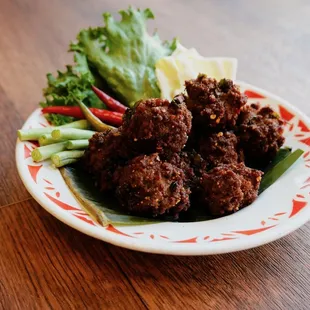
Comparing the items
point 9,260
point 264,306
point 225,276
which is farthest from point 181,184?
point 9,260

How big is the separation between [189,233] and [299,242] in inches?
19.5

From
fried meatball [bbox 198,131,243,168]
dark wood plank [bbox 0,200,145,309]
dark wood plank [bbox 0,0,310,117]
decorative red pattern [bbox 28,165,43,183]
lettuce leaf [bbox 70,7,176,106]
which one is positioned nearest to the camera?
dark wood plank [bbox 0,200,145,309]

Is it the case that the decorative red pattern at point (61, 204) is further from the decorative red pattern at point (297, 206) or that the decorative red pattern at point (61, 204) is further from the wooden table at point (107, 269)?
the decorative red pattern at point (297, 206)

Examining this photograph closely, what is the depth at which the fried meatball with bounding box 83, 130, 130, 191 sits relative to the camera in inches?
78.3

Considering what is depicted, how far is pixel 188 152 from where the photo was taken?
2.05 m

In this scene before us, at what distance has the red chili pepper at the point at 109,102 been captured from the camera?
264cm

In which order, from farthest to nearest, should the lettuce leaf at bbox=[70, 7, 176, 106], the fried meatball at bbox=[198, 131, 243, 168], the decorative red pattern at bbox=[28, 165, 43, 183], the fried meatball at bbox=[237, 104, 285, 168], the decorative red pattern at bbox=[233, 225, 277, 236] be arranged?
the lettuce leaf at bbox=[70, 7, 176, 106] < the fried meatball at bbox=[237, 104, 285, 168] < the fried meatball at bbox=[198, 131, 243, 168] < the decorative red pattern at bbox=[28, 165, 43, 183] < the decorative red pattern at bbox=[233, 225, 277, 236]

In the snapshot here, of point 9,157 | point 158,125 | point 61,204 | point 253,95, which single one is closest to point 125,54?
point 253,95

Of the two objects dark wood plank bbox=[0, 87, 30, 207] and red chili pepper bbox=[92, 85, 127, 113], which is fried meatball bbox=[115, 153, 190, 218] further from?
red chili pepper bbox=[92, 85, 127, 113]

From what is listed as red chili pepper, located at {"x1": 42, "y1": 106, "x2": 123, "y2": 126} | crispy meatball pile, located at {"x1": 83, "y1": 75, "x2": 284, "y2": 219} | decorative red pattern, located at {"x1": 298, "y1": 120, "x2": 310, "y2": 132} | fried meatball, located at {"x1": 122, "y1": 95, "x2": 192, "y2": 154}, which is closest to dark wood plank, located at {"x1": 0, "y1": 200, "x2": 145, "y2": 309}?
crispy meatball pile, located at {"x1": 83, "y1": 75, "x2": 284, "y2": 219}

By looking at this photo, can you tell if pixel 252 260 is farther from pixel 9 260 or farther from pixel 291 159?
pixel 9 260

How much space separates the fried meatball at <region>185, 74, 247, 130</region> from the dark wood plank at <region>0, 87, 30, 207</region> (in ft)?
2.71

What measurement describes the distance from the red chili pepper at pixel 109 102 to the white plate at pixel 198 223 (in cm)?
63

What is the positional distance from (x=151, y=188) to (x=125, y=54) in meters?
1.38
